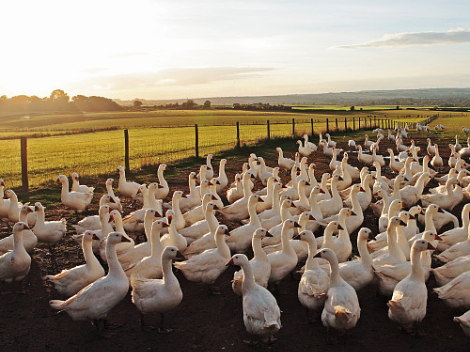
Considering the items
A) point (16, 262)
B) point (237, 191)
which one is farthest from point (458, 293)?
point (237, 191)

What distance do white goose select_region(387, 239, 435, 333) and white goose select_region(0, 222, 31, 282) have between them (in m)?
5.81

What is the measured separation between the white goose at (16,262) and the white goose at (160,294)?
2323 millimetres

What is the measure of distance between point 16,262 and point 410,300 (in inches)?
241

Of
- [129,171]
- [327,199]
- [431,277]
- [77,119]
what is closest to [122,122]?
[77,119]

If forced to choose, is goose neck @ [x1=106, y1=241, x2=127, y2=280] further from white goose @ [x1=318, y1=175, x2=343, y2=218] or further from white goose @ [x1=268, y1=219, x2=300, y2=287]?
white goose @ [x1=318, y1=175, x2=343, y2=218]

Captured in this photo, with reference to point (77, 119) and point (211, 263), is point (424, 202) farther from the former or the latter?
point (77, 119)

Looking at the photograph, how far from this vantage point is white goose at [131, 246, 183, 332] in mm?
6348

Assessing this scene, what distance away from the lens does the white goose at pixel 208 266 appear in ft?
24.6

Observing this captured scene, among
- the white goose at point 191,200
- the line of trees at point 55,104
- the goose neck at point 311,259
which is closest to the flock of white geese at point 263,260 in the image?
the goose neck at point 311,259

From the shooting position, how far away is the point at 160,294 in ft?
20.9

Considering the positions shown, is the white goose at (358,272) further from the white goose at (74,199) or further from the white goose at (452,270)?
the white goose at (74,199)

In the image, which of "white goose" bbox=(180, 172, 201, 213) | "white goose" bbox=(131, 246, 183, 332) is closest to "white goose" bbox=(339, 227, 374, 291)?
"white goose" bbox=(131, 246, 183, 332)

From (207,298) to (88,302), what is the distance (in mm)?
2039

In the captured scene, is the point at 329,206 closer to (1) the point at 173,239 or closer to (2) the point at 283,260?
(2) the point at 283,260
